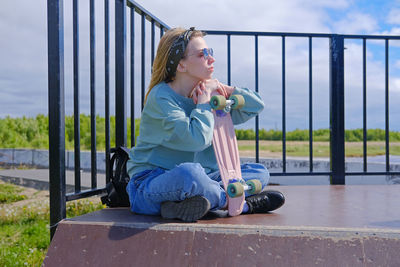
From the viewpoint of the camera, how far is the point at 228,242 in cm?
135

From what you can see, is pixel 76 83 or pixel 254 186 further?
pixel 76 83

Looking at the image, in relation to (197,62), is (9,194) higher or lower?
lower

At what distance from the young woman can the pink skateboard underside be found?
5 centimetres

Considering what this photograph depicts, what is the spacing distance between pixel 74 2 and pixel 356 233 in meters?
1.58

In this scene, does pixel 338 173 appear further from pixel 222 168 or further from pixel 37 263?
pixel 37 263

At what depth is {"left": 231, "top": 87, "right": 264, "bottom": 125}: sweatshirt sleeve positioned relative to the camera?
5.93 ft

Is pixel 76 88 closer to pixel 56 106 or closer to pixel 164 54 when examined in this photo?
pixel 56 106

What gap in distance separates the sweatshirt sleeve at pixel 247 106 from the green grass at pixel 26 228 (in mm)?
1446

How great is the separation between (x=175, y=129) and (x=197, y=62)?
0.36 m

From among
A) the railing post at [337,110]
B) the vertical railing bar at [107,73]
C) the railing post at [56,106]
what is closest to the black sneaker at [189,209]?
the railing post at [56,106]

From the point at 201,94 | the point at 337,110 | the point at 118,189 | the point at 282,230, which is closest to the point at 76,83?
the point at 118,189

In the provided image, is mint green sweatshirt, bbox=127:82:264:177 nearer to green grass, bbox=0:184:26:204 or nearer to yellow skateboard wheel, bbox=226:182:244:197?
yellow skateboard wheel, bbox=226:182:244:197

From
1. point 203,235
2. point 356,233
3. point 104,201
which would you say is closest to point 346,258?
point 356,233

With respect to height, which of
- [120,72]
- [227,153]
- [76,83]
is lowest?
[227,153]
